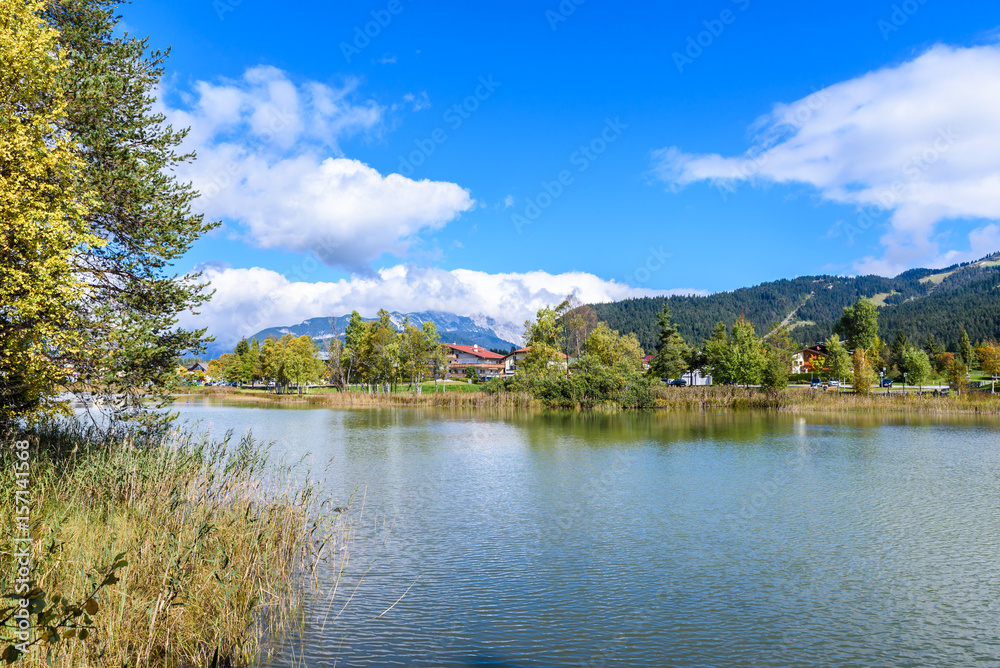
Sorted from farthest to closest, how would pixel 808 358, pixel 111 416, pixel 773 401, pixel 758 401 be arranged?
pixel 808 358
pixel 758 401
pixel 773 401
pixel 111 416

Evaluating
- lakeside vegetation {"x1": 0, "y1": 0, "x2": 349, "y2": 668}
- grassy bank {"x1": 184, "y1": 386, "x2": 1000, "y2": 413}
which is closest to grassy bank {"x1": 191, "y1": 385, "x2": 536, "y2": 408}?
grassy bank {"x1": 184, "y1": 386, "x2": 1000, "y2": 413}

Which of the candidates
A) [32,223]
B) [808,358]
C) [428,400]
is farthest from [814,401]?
[32,223]

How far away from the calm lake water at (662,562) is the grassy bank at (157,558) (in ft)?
2.91

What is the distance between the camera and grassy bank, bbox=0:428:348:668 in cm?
720

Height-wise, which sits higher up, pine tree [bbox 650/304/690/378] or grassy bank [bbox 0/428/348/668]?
pine tree [bbox 650/304/690/378]

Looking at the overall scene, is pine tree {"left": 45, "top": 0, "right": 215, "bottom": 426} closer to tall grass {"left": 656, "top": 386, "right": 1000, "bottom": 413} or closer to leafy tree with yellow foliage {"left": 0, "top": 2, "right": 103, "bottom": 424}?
leafy tree with yellow foliage {"left": 0, "top": 2, "right": 103, "bottom": 424}

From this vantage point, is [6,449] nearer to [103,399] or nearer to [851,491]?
[103,399]

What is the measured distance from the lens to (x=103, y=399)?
15.2m

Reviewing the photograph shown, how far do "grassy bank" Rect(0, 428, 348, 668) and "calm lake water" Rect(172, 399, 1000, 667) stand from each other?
886 mm

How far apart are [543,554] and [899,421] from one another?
45.9 meters

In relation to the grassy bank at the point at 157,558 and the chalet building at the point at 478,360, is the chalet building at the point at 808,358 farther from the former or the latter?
the grassy bank at the point at 157,558

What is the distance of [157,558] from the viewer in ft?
27.8

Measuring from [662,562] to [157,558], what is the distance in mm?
9731

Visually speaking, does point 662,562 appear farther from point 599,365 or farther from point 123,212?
point 599,365
